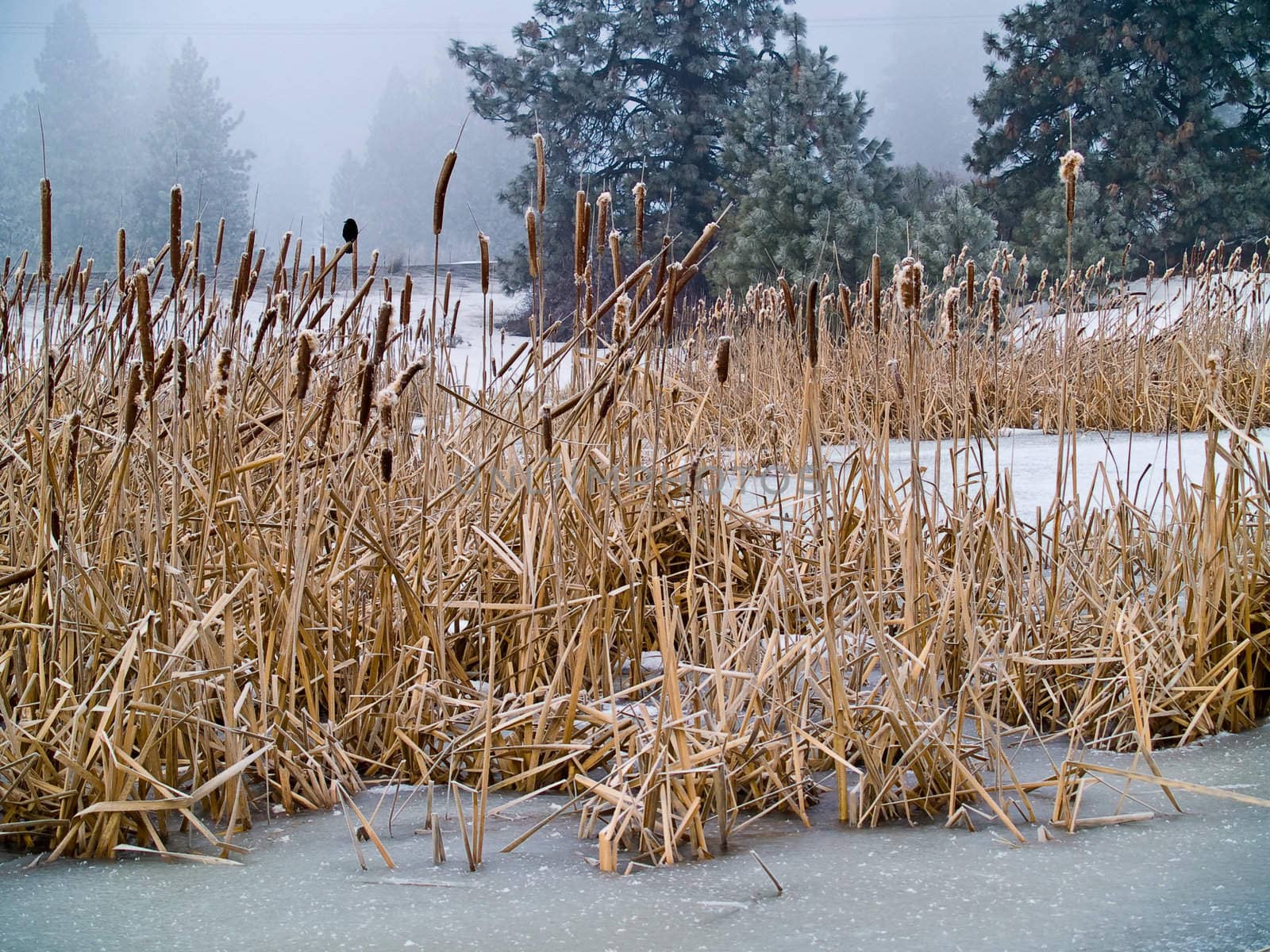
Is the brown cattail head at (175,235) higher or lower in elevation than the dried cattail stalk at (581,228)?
lower

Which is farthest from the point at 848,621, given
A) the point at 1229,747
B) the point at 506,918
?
the point at 506,918

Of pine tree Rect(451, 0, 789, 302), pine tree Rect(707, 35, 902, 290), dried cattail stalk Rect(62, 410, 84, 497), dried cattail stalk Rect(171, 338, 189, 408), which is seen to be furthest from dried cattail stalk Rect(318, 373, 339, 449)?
pine tree Rect(451, 0, 789, 302)

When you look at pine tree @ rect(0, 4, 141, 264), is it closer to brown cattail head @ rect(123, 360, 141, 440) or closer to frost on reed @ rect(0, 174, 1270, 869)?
frost on reed @ rect(0, 174, 1270, 869)

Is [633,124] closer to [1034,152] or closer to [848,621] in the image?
→ [1034,152]

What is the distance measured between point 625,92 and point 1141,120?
584 cm

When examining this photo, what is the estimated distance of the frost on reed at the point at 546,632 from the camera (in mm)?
982

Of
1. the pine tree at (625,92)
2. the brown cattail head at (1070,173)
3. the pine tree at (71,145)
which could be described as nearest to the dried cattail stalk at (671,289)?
the brown cattail head at (1070,173)

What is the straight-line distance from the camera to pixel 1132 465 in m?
2.79

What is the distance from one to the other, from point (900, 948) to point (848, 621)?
0.78 m

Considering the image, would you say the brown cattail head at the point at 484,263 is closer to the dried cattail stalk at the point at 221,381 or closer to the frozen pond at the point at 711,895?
the dried cattail stalk at the point at 221,381

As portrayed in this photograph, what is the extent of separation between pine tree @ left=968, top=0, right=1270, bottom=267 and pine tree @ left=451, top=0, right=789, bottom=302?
321 cm

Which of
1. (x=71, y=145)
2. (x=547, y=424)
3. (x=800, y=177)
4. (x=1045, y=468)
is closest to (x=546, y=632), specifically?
(x=547, y=424)

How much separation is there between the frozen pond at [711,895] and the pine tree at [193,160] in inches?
860

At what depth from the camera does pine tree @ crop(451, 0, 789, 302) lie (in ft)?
40.9
